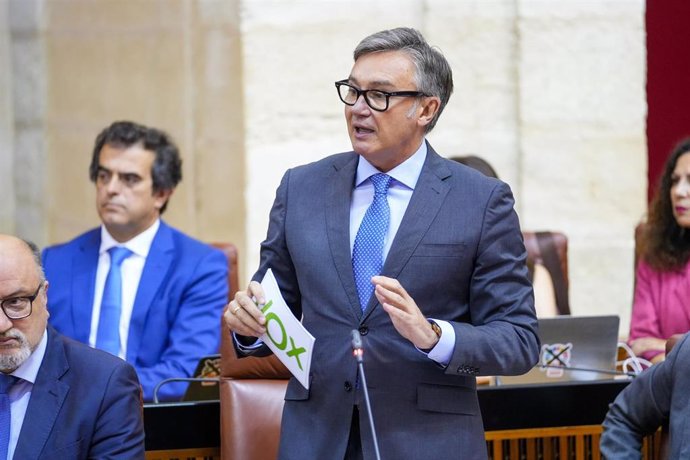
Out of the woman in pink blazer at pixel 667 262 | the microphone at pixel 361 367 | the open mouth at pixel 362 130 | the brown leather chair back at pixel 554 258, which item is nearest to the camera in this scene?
the microphone at pixel 361 367

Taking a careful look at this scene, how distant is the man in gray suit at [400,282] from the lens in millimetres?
2402

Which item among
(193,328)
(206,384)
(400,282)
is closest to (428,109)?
(400,282)

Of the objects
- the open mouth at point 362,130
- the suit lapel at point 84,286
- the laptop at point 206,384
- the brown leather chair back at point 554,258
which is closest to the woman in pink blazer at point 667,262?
the brown leather chair back at point 554,258

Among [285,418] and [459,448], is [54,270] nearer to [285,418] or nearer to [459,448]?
Answer: [285,418]

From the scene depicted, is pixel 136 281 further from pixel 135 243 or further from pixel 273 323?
pixel 273 323

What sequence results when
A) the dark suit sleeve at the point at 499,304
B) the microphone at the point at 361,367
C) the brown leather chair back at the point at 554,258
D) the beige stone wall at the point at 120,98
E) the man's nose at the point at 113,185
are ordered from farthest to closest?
the beige stone wall at the point at 120,98, the brown leather chair back at the point at 554,258, the man's nose at the point at 113,185, the dark suit sleeve at the point at 499,304, the microphone at the point at 361,367

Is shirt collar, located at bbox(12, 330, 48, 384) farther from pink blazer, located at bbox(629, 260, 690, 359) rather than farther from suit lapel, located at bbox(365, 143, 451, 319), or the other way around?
pink blazer, located at bbox(629, 260, 690, 359)

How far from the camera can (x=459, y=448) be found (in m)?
2.41

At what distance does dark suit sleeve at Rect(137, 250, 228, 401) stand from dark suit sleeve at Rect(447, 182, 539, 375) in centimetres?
179

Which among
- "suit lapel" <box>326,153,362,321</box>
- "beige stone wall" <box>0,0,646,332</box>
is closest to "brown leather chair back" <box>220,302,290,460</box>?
"suit lapel" <box>326,153,362,321</box>

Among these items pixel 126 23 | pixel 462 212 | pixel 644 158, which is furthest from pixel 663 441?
pixel 126 23

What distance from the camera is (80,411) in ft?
8.48

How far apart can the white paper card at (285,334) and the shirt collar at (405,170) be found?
30cm

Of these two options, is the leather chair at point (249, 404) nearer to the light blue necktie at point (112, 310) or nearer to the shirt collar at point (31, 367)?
the shirt collar at point (31, 367)
